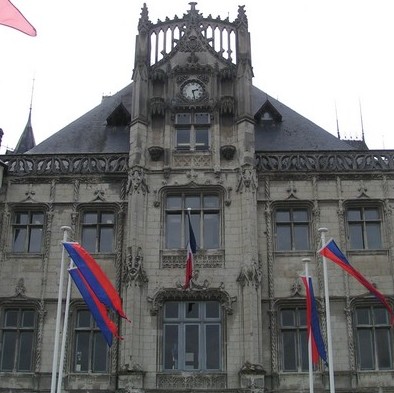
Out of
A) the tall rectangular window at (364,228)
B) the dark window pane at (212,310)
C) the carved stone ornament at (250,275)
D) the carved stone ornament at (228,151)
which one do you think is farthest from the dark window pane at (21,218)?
the tall rectangular window at (364,228)

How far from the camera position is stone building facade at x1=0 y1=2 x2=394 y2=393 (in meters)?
26.1

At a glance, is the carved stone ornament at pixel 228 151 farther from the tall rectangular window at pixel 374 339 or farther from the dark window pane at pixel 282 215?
the tall rectangular window at pixel 374 339

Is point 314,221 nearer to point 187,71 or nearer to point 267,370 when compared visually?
point 267,370

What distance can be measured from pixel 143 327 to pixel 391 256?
32.9ft

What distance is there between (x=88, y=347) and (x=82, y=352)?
0.95 ft

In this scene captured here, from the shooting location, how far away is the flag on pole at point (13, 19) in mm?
18109

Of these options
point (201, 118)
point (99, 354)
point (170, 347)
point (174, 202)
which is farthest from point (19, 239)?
point (201, 118)

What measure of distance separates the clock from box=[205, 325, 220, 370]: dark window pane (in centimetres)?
980

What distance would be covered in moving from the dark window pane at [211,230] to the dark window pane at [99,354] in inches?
213

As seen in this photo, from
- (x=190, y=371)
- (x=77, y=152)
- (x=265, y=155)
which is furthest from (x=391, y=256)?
(x=77, y=152)

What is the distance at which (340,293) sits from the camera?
2711cm

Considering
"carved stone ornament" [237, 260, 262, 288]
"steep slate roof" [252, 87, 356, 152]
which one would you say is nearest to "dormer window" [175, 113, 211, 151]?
"steep slate roof" [252, 87, 356, 152]

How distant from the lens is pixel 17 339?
27047 mm

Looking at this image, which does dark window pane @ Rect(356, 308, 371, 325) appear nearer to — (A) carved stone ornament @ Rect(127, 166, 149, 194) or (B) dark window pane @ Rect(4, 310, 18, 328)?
(A) carved stone ornament @ Rect(127, 166, 149, 194)
